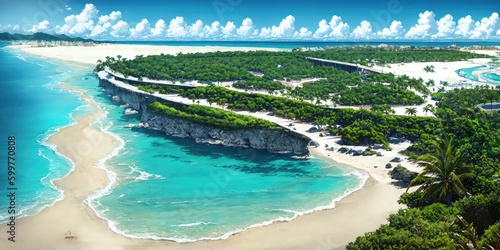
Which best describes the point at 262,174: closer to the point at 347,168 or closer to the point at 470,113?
the point at 347,168

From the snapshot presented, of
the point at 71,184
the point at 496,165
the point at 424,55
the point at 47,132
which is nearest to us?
the point at 496,165

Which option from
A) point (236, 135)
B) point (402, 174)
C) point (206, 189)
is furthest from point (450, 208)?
point (236, 135)

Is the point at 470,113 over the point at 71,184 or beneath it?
over

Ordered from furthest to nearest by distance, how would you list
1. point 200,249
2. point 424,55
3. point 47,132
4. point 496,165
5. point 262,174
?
point 424,55 → point 47,132 → point 262,174 → point 496,165 → point 200,249

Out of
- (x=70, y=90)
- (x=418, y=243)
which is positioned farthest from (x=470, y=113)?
(x=70, y=90)

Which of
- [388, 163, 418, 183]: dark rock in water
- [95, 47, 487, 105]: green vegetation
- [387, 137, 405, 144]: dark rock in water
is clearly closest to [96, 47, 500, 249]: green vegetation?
[95, 47, 487, 105]: green vegetation

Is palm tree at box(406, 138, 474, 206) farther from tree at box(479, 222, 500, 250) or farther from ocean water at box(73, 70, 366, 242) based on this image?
ocean water at box(73, 70, 366, 242)

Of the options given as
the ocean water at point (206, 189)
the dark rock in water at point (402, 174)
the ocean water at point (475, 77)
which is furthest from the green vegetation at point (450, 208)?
the ocean water at point (475, 77)

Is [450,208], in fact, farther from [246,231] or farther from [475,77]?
[475,77]
